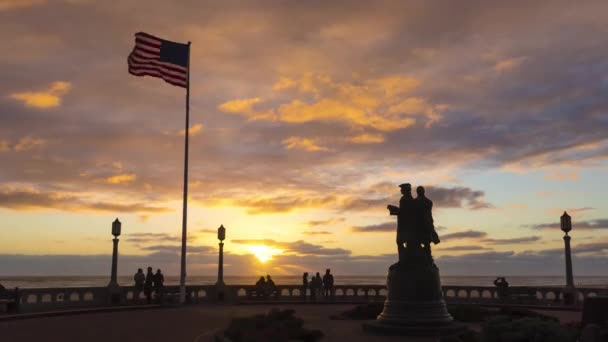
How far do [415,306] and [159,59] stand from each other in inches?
691

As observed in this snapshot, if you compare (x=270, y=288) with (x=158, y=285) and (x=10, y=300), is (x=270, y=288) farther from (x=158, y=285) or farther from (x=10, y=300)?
(x=10, y=300)

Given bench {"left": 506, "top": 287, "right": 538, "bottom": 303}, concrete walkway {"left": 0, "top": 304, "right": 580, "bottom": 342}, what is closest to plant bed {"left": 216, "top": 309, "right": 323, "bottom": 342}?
concrete walkway {"left": 0, "top": 304, "right": 580, "bottom": 342}

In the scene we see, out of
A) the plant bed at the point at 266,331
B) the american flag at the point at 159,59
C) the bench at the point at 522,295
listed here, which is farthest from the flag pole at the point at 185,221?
the bench at the point at 522,295

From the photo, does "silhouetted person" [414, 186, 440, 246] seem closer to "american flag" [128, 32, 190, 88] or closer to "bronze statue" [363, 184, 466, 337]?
"bronze statue" [363, 184, 466, 337]

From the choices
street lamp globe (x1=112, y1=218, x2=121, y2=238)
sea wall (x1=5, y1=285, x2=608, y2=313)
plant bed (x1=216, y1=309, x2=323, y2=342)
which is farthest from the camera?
street lamp globe (x1=112, y1=218, x2=121, y2=238)

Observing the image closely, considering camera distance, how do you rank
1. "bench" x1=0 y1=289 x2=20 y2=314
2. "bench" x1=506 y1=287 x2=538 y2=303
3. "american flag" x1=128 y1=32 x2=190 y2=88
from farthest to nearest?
"bench" x1=506 y1=287 x2=538 y2=303 → "american flag" x1=128 y1=32 x2=190 y2=88 → "bench" x1=0 y1=289 x2=20 y2=314

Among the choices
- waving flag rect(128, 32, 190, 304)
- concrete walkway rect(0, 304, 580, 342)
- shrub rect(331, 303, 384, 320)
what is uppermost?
waving flag rect(128, 32, 190, 304)

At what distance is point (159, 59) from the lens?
90.5 feet

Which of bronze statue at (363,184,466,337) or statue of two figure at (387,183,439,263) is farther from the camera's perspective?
statue of two figure at (387,183,439,263)

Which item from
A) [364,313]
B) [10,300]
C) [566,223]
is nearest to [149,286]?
[10,300]

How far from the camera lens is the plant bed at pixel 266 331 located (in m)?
13.3

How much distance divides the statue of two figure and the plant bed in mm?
4108

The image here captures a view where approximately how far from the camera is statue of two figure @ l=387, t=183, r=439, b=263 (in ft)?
58.3

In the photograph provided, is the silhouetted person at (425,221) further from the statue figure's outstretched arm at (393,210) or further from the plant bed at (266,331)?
the plant bed at (266,331)
